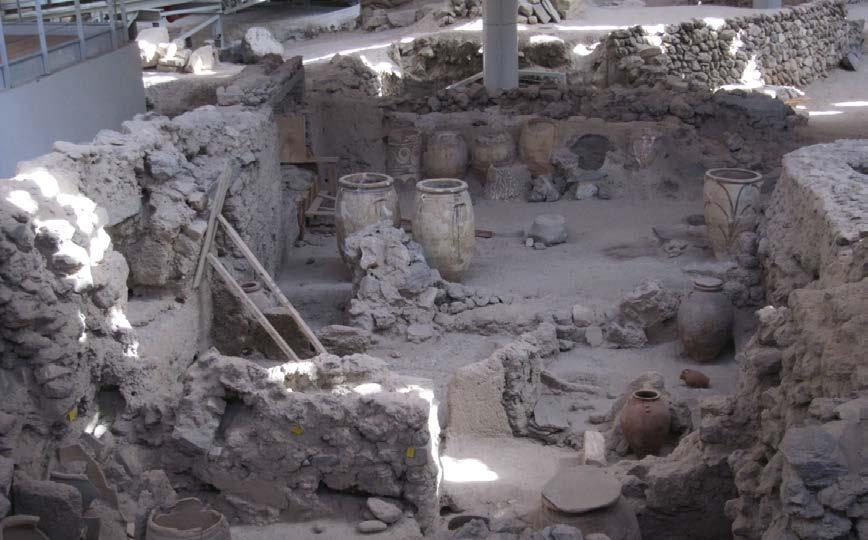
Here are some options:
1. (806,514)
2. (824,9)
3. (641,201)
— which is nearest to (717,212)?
(641,201)

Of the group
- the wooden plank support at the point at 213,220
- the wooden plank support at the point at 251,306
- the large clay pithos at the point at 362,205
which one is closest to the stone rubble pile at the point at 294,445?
the wooden plank support at the point at 251,306

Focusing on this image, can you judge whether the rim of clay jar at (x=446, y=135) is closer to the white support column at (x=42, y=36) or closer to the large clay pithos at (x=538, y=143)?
the large clay pithos at (x=538, y=143)

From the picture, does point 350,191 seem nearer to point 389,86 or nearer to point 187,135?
point 187,135

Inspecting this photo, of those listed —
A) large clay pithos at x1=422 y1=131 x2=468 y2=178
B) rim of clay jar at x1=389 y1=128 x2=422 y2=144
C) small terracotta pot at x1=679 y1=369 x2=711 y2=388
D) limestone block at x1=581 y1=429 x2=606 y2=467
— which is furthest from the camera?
rim of clay jar at x1=389 y1=128 x2=422 y2=144

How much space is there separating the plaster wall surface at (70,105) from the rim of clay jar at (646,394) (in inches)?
209

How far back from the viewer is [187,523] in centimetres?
438

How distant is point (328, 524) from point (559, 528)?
152cm

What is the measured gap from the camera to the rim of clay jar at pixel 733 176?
8.63 metres

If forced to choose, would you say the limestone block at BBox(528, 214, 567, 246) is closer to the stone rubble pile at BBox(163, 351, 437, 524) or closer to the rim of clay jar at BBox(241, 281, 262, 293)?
the rim of clay jar at BBox(241, 281, 262, 293)

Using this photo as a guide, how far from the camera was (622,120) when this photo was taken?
1155cm

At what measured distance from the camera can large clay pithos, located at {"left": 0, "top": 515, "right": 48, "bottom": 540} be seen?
3.72m

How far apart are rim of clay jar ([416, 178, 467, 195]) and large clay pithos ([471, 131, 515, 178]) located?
2.48m

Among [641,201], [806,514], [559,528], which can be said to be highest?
[806,514]

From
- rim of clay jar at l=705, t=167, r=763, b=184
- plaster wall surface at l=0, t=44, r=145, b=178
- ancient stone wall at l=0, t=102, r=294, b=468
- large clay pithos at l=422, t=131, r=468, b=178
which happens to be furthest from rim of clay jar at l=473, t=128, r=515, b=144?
plaster wall surface at l=0, t=44, r=145, b=178
